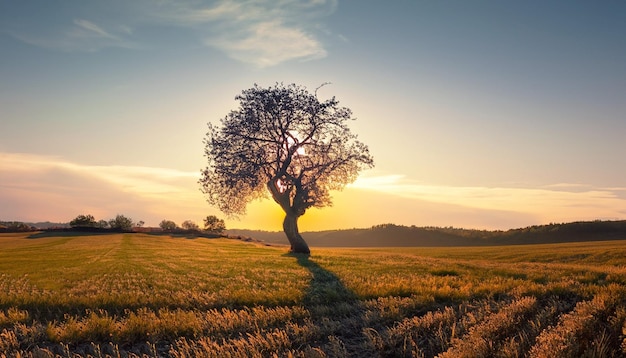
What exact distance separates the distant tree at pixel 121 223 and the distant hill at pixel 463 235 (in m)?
32.4

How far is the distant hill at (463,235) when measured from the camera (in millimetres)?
102062

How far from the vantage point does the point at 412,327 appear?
8.48 meters

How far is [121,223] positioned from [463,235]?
293 ft

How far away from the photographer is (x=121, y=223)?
9962 centimetres

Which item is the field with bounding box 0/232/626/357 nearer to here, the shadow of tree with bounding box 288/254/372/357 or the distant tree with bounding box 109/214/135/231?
the shadow of tree with bounding box 288/254/372/357

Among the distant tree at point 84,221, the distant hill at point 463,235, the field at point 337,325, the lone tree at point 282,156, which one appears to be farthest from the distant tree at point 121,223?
the field at point 337,325

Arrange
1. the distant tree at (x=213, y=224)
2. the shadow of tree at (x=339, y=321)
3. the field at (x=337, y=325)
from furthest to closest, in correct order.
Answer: the distant tree at (x=213, y=224)
the shadow of tree at (x=339, y=321)
the field at (x=337, y=325)

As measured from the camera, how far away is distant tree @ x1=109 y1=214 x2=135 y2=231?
3826 inches

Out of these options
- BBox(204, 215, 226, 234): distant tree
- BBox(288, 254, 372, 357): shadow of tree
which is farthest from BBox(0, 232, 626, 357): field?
BBox(204, 215, 226, 234): distant tree

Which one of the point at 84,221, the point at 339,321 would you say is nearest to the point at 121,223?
the point at 84,221

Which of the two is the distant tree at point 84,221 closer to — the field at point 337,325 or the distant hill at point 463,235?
the distant hill at point 463,235

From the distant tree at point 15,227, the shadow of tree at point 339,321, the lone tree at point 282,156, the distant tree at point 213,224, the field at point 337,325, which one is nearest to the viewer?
the field at point 337,325

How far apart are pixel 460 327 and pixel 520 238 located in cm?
10730

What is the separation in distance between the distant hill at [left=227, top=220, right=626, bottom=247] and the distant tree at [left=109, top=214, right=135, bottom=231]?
32392mm
